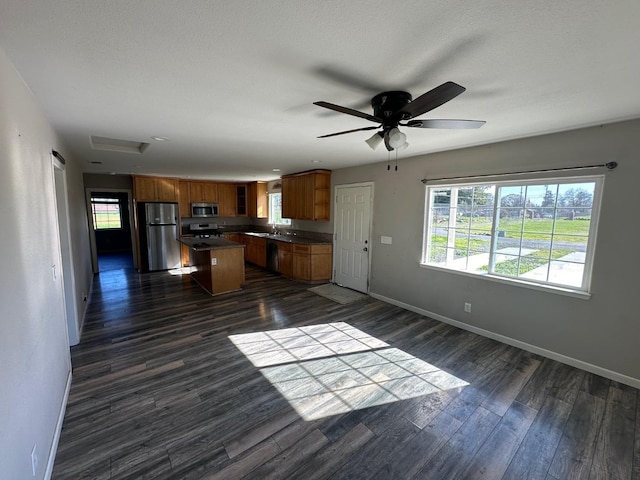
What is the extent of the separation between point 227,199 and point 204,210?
0.79m

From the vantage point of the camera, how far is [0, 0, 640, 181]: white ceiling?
115cm

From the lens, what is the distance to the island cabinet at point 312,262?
5754 mm

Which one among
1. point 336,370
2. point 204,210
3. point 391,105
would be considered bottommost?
point 336,370

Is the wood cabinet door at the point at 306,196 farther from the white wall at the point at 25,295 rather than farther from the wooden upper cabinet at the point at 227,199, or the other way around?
the white wall at the point at 25,295

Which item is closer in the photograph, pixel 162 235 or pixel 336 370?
pixel 336 370

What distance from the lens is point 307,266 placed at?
19.0 feet

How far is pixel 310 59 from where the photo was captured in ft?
4.98

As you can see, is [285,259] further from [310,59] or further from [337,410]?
[310,59]

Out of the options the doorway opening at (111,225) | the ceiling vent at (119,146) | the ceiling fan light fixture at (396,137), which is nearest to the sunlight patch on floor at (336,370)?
the ceiling fan light fixture at (396,137)

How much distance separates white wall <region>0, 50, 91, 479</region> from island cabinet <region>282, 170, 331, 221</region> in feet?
13.4

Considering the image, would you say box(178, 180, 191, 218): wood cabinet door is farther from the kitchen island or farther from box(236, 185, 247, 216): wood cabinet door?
the kitchen island

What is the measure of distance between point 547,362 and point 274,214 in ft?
21.8

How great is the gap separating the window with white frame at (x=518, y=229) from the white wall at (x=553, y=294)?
0.46 feet

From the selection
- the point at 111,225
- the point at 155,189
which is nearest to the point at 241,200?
the point at 155,189
